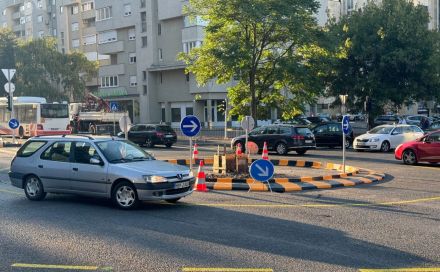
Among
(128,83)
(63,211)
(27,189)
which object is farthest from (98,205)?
(128,83)

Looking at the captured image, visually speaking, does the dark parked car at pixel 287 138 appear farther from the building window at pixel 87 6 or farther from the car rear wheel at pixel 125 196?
the building window at pixel 87 6

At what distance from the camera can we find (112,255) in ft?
23.6

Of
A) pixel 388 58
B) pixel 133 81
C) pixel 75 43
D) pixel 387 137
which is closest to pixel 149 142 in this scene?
pixel 387 137

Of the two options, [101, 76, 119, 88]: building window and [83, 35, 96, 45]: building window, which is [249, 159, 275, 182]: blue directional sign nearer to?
[101, 76, 119, 88]: building window

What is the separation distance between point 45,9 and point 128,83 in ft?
113

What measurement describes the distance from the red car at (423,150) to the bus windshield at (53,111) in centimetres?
2708

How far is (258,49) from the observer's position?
102 ft

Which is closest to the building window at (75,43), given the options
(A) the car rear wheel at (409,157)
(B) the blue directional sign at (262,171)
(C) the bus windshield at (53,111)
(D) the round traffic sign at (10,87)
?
(C) the bus windshield at (53,111)

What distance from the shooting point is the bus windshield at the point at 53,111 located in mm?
38906

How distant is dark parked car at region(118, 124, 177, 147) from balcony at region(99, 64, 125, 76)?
29462 millimetres

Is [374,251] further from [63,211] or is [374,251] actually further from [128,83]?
[128,83]

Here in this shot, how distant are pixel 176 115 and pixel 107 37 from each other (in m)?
14.7

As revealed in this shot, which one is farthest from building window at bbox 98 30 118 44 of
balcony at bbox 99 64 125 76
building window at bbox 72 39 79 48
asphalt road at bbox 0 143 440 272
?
asphalt road at bbox 0 143 440 272

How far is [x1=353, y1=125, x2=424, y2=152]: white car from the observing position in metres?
26.8
